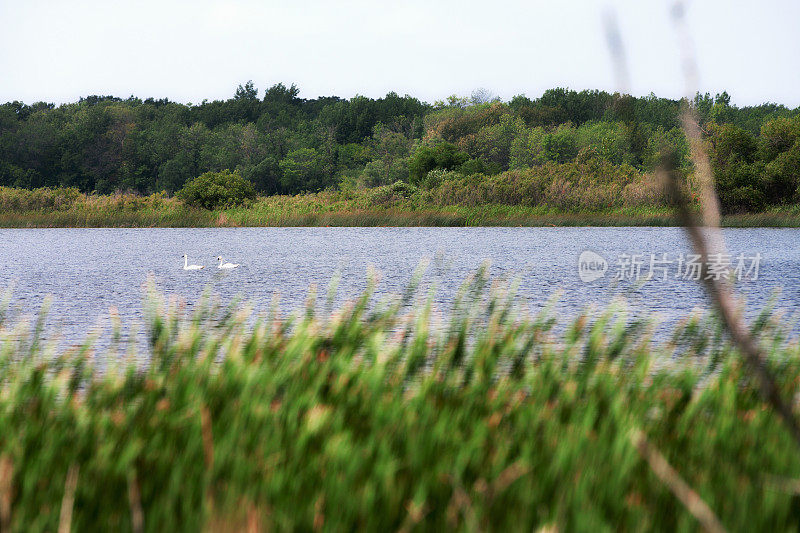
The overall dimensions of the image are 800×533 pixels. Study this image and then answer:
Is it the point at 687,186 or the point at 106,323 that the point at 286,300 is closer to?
the point at 106,323

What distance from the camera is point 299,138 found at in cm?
8294

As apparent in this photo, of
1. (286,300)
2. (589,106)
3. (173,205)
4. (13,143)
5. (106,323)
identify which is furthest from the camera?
(589,106)

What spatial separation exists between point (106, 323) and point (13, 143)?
71.3 metres

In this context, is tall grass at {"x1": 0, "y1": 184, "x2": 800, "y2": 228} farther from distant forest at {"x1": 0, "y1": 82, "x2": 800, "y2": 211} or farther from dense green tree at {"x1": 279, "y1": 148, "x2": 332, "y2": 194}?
dense green tree at {"x1": 279, "y1": 148, "x2": 332, "y2": 194}

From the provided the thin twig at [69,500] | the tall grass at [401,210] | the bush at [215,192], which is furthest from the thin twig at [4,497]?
the bush at [215,192]

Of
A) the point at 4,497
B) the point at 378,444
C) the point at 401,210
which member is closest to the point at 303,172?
the point at 401,210

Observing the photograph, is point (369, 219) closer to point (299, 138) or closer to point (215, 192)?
point (215, 192)

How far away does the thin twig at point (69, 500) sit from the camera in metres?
2.96

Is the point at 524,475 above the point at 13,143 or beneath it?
beneath

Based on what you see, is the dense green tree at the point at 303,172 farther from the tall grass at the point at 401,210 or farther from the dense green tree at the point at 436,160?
the tall grass at the point at 401,210

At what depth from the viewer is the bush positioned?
47.3 m

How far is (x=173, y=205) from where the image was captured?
47781mm

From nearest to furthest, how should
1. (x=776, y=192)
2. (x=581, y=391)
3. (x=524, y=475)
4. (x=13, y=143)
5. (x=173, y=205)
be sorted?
(x=524, y=475), (x=581, y=391), (x=776, y=192), (x=173, y=205), (x=13, y=143)

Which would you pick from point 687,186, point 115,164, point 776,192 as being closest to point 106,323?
point 687,186
